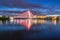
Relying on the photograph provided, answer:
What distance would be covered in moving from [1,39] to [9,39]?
318 mm

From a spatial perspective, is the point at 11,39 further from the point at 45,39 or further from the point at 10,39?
the point at 45,39

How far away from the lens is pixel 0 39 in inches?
204

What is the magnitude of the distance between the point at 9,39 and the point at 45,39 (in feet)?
4.81

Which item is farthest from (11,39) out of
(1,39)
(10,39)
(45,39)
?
(45,39)

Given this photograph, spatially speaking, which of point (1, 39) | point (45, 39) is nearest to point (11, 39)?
point (1, 39)

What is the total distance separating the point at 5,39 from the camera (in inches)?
206

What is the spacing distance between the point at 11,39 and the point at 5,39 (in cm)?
25

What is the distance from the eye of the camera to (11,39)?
521cm

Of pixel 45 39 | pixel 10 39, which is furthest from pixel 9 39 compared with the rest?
pixel 45 39

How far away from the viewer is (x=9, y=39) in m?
5.22

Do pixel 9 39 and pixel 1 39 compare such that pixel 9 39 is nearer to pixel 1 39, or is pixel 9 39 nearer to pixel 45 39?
pixel 1 39

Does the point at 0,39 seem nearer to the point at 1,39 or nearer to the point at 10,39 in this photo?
the point at 1,39

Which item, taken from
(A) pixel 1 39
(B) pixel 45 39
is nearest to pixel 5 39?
(A) pixel 1 39

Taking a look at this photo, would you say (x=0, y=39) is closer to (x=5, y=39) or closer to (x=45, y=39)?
(x=5, y=39)
